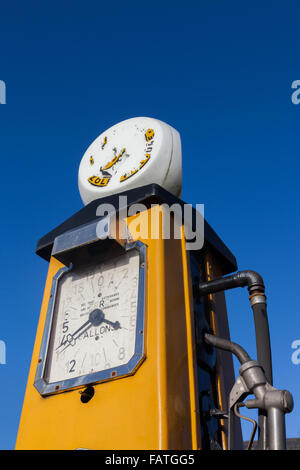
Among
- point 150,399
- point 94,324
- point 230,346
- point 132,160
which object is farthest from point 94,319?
point 132,160

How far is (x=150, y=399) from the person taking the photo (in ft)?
9.52

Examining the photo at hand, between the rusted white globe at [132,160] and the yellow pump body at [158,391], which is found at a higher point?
the rusted white globe at [132,160]

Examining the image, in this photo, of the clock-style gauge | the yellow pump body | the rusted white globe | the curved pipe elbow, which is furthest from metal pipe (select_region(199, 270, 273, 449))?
the rusted white globe

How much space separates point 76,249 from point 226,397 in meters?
1.57

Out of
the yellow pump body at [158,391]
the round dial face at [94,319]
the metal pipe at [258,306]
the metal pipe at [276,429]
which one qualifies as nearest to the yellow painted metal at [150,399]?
the yellow pump body at [158,391]

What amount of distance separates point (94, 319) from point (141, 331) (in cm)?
50

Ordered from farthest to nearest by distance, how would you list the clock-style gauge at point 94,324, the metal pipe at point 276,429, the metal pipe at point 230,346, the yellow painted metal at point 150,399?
the clock-style gauge at point 94,324
the metal pipe at point 230,346
the yellow painted metal at point 150,399
the metal pipe at point 276,429

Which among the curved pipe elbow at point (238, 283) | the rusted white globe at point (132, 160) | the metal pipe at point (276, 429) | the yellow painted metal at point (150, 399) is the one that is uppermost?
the rusted white globe at point (132, 160)

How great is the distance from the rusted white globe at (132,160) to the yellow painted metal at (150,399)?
0.63 m

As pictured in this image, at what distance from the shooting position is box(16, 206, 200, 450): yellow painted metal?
2.85 metres

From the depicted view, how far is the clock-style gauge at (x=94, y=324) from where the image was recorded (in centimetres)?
328

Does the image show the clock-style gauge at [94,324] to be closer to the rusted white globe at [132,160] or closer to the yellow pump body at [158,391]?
the yellow pump body at [158,391]

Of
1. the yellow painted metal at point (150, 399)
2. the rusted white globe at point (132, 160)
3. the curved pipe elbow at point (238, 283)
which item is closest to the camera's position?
the yellow painted metal at point (150, 399)
